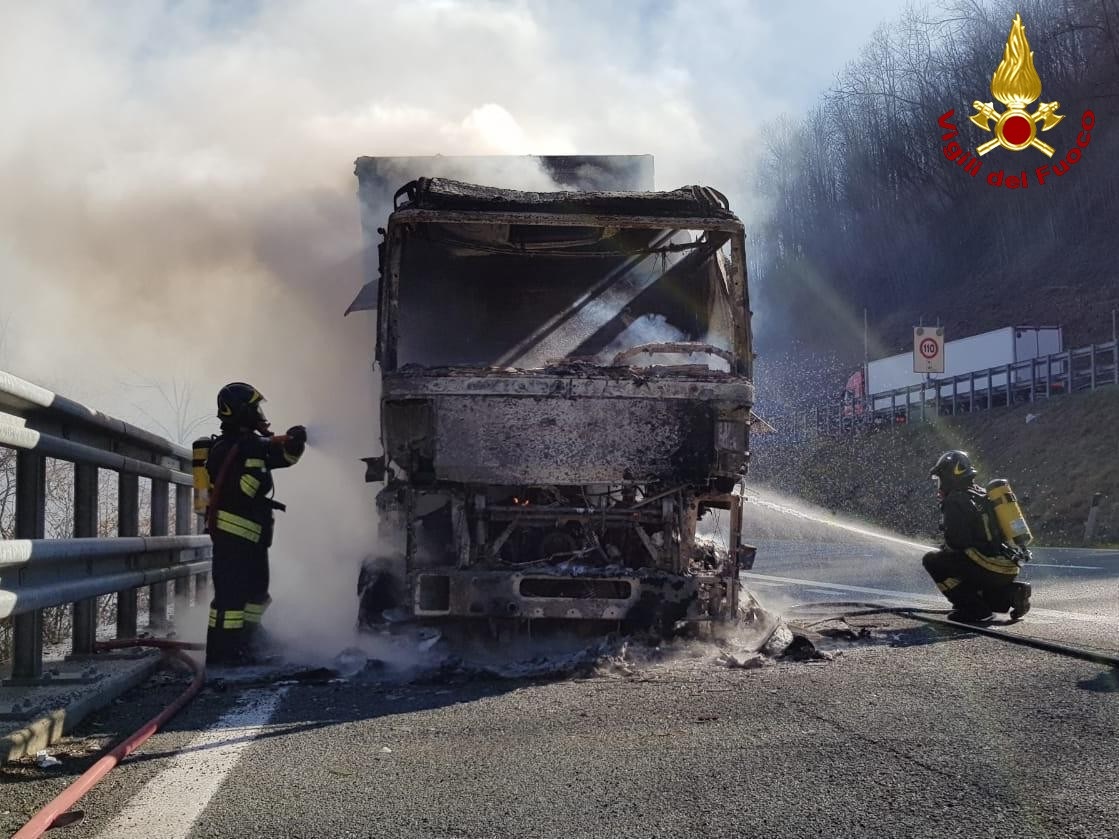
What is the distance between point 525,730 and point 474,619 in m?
2.00

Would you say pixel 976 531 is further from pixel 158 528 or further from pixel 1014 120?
pixel 1014 120

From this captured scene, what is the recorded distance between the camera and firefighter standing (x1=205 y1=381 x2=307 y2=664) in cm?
628

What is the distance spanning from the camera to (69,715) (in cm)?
438

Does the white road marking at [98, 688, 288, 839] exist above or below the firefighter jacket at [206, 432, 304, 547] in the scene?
below

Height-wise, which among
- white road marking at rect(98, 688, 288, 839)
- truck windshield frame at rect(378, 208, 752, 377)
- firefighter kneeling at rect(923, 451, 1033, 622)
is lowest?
white road marking at rect(98, 688, 288, 839)

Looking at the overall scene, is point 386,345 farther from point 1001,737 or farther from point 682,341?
point 1001,737

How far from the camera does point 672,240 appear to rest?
7.21 metres

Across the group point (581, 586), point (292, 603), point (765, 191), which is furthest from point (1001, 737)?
point (765, 191)

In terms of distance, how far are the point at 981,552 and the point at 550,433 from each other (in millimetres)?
3088

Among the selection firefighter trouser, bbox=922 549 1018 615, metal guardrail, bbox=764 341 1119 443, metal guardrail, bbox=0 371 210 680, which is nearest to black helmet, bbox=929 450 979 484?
firefighter trouser, bbox=922 549 1018 615

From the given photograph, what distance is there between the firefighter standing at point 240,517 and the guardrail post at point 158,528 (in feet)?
3.34

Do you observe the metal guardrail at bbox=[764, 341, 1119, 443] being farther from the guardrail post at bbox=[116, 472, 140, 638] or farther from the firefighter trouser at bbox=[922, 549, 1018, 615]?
the guardrail post at bbox=[116, 472, 140, 638]

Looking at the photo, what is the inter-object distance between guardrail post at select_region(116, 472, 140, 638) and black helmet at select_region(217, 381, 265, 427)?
2.10ft

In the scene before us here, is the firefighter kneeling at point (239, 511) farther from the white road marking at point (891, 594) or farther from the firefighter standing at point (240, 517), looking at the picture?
the white road marking at point (891, 594)
